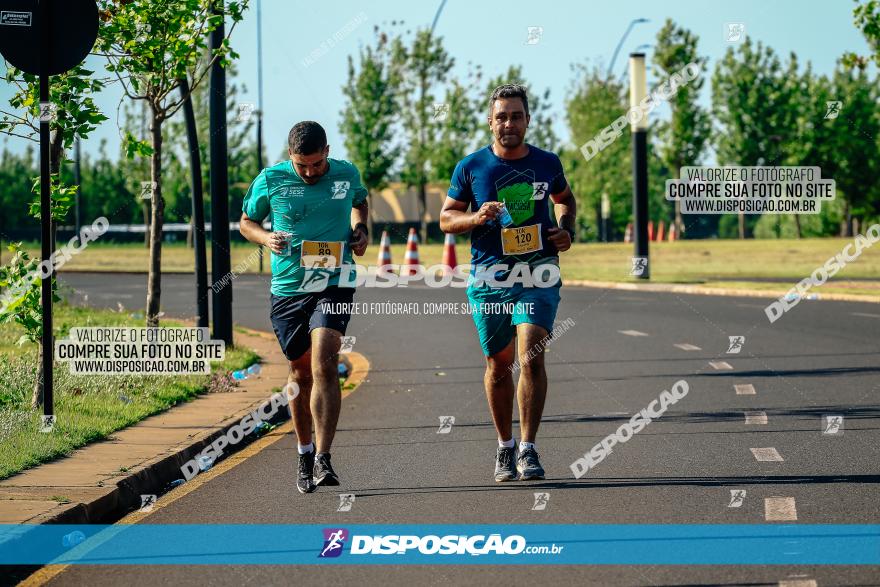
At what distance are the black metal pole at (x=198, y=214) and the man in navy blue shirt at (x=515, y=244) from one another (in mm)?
6495

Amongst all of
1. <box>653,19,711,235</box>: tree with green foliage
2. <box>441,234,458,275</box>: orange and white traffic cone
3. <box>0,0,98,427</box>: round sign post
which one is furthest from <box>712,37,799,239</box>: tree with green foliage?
<box>0,0,98,427</box>: round sign post

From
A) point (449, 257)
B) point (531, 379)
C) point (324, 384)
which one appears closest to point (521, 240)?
point (531, 379)

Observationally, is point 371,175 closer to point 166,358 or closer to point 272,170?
point 166,358

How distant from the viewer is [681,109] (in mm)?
52312

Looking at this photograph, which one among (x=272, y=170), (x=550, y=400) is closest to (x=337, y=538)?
(x=272, y=170)

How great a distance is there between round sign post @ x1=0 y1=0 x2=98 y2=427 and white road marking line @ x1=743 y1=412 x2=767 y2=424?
4932 millimetres

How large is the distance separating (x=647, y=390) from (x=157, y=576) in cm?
672

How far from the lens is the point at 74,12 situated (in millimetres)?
8430

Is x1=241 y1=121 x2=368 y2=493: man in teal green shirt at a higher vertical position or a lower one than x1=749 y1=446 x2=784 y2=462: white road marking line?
higher

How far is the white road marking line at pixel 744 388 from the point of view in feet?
36.2

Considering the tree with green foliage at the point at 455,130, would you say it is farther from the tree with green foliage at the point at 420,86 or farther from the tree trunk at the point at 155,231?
the tree trunk at the point at 155,231

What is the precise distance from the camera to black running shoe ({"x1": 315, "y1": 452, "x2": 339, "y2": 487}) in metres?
6.99

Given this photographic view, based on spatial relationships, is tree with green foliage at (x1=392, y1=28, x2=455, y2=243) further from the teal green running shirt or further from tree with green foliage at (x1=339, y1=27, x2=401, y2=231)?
the teal green running shirt

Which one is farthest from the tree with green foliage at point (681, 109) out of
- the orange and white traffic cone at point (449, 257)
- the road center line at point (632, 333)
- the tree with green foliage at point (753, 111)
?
the road center line at point (632, 333)
